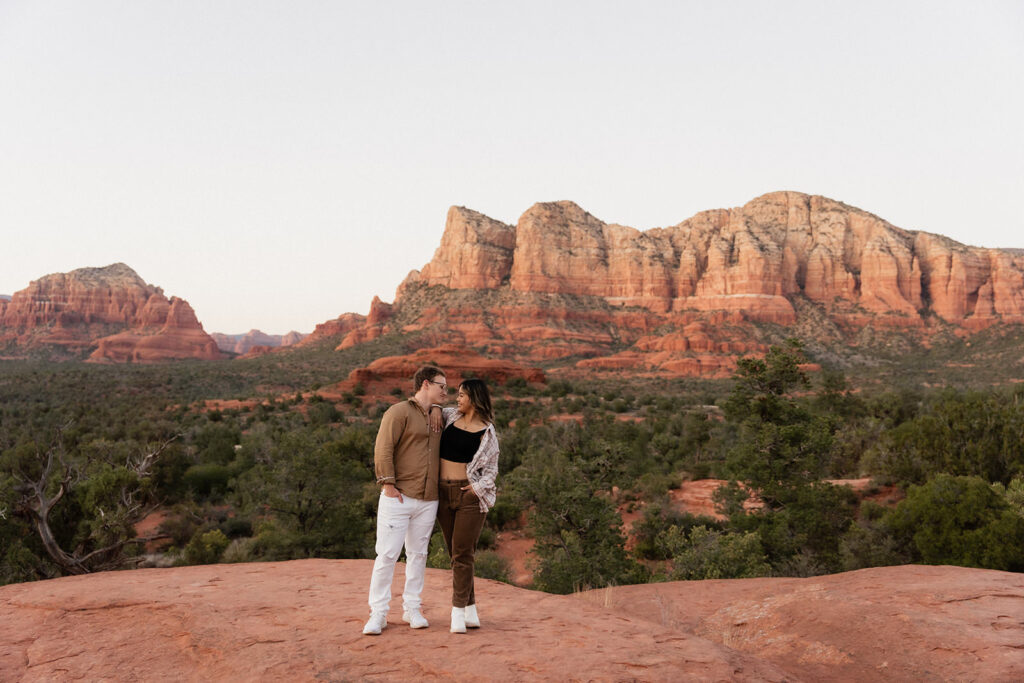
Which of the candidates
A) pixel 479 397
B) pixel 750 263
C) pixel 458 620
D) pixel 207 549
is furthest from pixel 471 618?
pixel 750 263

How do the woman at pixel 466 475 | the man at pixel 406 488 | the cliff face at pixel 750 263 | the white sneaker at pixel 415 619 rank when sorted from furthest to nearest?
the cliff face at pixel 750 263 < the white sneaker at pixel 415 619 < the woman at pixel 466 475 < the man at pixel 406 488

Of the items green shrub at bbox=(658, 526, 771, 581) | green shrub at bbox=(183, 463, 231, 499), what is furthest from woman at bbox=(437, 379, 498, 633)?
green shrub at bbox=(183, 463, 231, 499)

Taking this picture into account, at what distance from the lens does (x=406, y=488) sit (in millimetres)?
4031

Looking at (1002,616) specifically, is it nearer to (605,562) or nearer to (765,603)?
(765,603)

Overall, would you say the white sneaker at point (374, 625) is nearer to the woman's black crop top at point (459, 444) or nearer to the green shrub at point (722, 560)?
the woman's black crop top at point (459, 444)

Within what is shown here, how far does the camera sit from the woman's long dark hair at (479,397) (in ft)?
13.5

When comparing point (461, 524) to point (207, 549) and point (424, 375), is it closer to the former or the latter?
point (424, 375)

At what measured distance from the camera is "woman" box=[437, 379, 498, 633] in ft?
13.5

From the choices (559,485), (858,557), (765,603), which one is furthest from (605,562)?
(858,557)

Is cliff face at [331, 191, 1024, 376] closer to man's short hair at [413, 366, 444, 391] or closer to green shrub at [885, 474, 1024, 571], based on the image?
green shrub at [885, 474, 1024, 571]

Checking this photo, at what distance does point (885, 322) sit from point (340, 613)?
328 feet

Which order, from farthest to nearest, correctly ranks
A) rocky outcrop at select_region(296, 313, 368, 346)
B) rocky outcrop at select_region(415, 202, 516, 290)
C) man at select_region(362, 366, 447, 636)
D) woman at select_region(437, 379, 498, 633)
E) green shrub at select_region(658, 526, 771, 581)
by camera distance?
rocky outcrop at select_region(296, 313, 368, 346) < rocky outcrop at select_region(415, 202, 516, 290) < green shrub at select_region(658, 526, 771, 581) < woman at select_region(437, 379, 498, 633) < man at select_region(362, 366, 447, 636)

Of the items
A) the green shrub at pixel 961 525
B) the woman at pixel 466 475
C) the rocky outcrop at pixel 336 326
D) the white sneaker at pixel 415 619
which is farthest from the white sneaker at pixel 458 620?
the rocky outcrop at pixel 336 326

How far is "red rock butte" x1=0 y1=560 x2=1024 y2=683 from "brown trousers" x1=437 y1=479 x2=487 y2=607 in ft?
1.28
